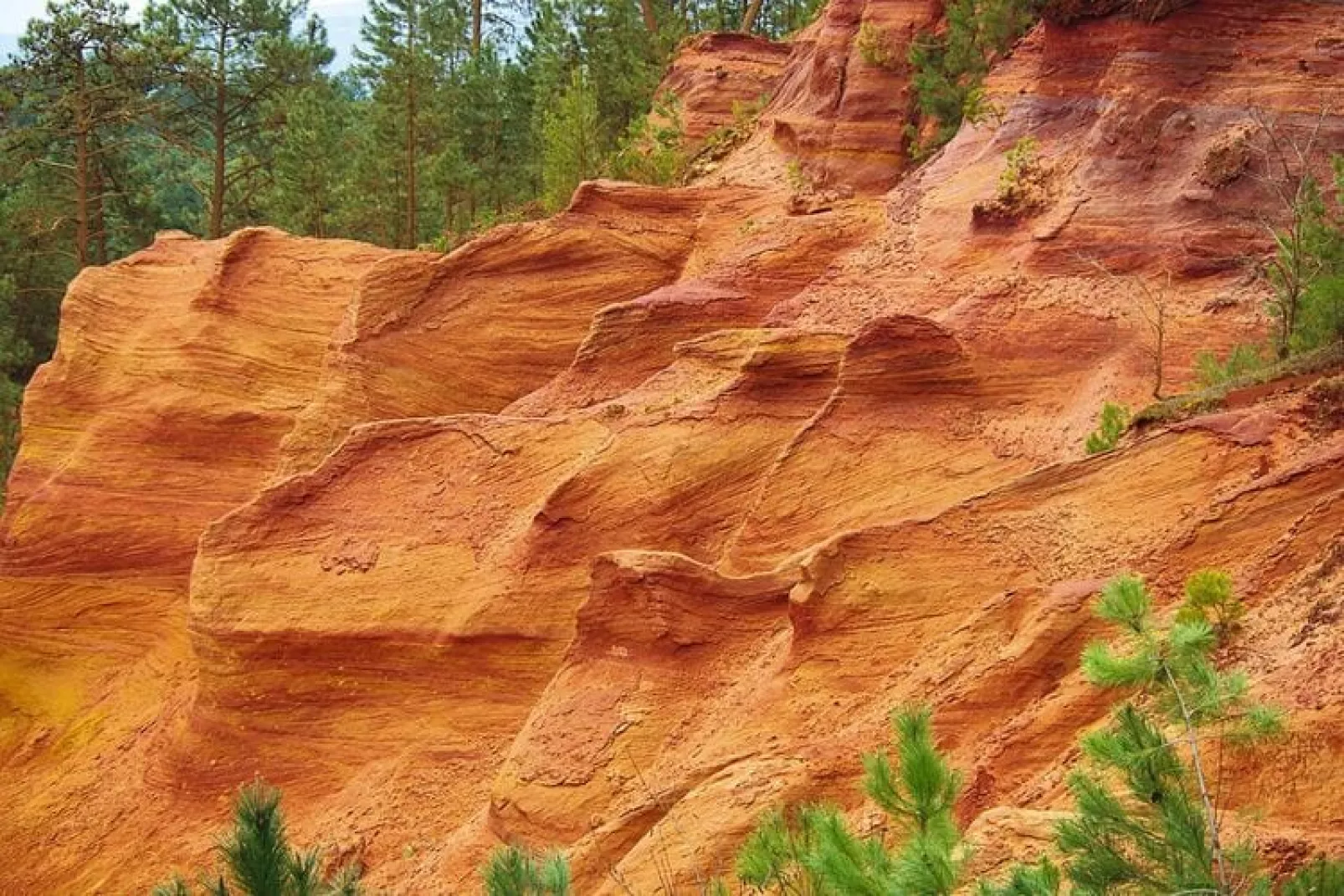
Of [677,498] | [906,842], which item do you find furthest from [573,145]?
[906,842]

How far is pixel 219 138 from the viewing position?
116 ft

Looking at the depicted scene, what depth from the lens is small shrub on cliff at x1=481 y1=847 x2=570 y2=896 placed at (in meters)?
7.05

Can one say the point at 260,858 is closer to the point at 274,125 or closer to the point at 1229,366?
the point at 1229,366

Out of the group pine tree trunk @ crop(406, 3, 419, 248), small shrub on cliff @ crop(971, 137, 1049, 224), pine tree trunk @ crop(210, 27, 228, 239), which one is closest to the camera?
small shrub on cliff @ crop(971, 137, 1049, 224)

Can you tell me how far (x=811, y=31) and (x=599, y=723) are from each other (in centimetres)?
1619

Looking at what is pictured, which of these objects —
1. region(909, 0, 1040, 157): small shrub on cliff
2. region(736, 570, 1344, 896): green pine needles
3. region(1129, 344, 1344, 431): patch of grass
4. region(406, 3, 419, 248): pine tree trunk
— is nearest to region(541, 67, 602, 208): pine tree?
region(406, 3, 419, 248): pine tree trunk

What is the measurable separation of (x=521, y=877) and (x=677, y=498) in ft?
31.2

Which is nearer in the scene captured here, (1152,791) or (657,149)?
(1152,791)

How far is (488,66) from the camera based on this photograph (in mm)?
38906

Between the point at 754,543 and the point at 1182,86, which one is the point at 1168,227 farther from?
the point at 754,543

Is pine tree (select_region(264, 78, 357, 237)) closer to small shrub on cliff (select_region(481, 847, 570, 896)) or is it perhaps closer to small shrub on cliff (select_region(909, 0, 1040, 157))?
small shrub on cliff (select_region(909, 0, 1040, 157))

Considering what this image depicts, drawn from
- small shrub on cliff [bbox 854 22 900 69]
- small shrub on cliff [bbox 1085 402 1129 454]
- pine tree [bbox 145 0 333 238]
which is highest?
pine tree [bbox 145 0 333 238]

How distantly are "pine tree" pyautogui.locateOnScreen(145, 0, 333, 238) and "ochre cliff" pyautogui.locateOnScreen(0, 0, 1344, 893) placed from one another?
41.6ft

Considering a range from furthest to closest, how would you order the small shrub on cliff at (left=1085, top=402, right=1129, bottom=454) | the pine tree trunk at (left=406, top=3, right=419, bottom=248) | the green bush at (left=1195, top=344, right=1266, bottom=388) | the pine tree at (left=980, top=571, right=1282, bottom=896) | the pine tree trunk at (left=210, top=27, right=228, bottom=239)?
the pine tree trunk at (left=406, top=3, right=419, bottom=248), the pine tree trunk at (left=210, top=27, right=228, bottom=239), the green bush at (left=1195, top=344, right=1266, bottom=388), the small shrub on cliff at (left=1085, top=402, right=1129, bottom=454), the pine tree at (left=980, top=571, right=1282, bottom=896)
